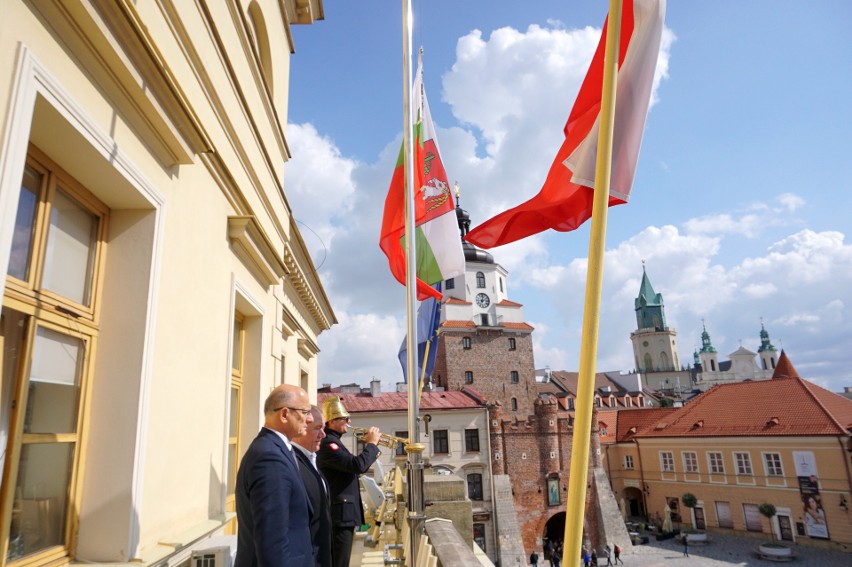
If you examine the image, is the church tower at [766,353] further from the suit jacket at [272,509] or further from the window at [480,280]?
the suit jacket at [272,509]

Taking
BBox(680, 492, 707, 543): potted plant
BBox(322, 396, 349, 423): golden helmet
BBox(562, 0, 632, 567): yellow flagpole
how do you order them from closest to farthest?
BBox(562, 0, 632, 567): yellow flagpole
BBox(322, 396, 349, 423): golden helmet
BBox(680, 492, 707, 543): potted plant

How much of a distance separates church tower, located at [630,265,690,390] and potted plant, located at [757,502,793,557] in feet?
284

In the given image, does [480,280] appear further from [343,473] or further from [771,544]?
[343,473]

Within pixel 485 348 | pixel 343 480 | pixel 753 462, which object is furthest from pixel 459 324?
pixel 343 480

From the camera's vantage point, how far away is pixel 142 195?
322 cm

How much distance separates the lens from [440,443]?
3841cm

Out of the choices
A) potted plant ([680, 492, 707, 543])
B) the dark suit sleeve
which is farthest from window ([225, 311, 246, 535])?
potted plant ([680, 492, 707, 543])

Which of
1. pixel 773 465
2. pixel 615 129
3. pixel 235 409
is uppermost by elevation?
pixel 615 129

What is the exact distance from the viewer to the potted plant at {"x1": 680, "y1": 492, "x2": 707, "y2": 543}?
1416 inches

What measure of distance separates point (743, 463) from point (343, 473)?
39.7 meters

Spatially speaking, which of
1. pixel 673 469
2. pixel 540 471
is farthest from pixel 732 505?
pixel 540 471

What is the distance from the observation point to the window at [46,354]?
7.98 feet

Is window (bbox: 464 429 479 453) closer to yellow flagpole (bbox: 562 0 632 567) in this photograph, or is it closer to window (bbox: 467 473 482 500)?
window (bbox: 467 473 482 500)

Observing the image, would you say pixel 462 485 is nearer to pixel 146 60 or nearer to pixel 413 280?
pixel 413 280
